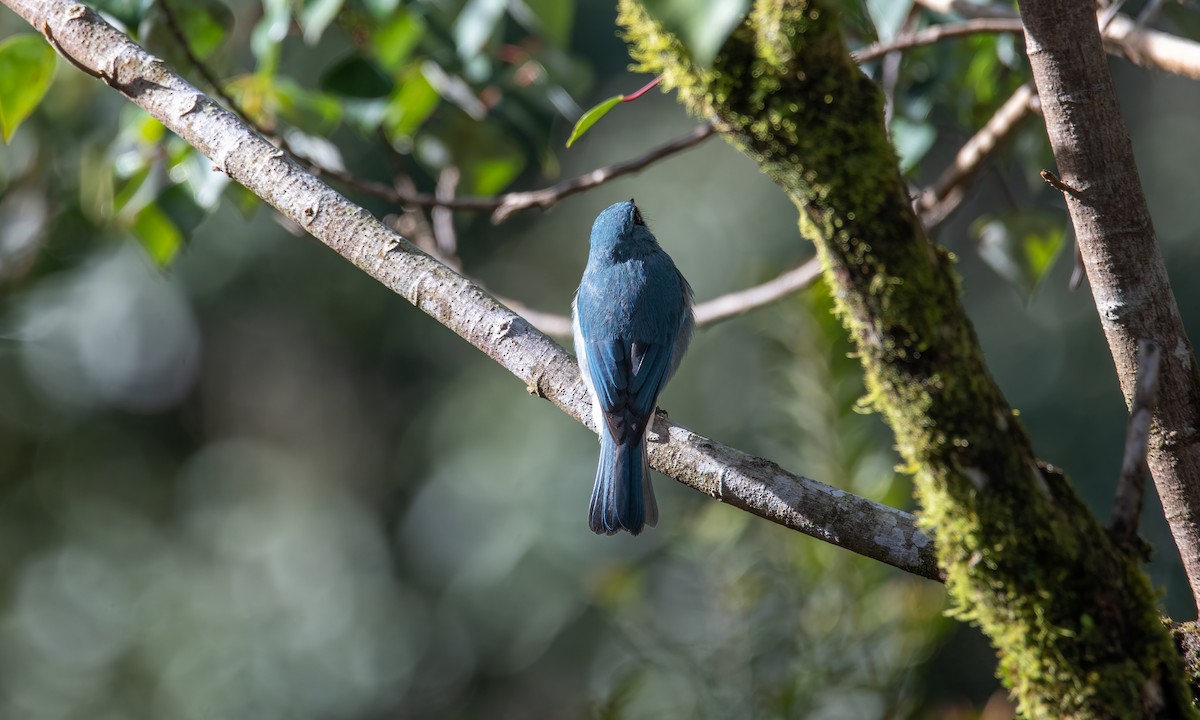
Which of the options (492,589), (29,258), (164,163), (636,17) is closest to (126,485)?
(492,589)

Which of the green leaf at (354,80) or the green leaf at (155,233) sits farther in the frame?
the green leaf at (155,233)

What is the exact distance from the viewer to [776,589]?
3.22 m

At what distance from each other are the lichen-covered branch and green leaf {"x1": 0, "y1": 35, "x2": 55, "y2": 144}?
1.69 m

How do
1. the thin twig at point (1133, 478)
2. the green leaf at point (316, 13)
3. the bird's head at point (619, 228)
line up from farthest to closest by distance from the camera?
the bird's head at point (619, 228), the green leaf at point (316, 13), the thin twig at point (1133, 478)

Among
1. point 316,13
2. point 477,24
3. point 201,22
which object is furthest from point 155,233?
point 477,24

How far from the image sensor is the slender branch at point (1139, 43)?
7.42 ft

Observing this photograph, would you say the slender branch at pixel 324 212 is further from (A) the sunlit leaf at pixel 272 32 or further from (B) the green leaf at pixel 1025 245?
(B) the green leaf at pixel 1025 245

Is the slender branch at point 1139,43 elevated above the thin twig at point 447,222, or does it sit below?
below

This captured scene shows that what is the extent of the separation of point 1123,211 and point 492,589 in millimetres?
5385

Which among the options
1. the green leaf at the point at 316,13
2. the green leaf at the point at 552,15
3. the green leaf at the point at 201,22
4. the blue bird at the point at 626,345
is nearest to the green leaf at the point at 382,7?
the green leaf at the point at 316,13

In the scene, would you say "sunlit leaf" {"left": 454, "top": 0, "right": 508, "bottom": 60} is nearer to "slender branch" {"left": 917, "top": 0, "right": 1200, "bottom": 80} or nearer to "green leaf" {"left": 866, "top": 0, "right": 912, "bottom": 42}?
"green leaf" {"left": 866, "top": 0, "right": 912, "bottom": 42}

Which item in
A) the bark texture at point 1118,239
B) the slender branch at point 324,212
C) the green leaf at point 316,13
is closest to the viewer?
the bark texture at point 1118,239

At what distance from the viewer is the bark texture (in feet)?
5.10

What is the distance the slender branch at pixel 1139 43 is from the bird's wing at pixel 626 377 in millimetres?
1200
